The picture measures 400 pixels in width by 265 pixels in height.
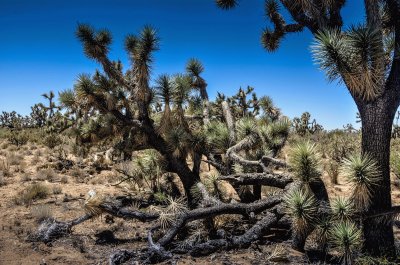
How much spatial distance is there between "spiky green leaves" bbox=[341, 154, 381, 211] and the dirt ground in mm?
1394

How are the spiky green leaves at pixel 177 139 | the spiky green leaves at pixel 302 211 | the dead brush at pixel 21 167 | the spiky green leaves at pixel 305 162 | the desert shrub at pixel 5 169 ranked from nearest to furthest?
the spiky green leaves at pixel 302 211, the spiky green leaves at pixel 305 162, the spiky green leaves at pixel 177 139, the desert shrub at pixel 5 169, the dead brush at pixel 21 167

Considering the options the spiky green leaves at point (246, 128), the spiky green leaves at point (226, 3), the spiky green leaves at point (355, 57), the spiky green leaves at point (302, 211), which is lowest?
the spiky green leaves at point (302, 211)

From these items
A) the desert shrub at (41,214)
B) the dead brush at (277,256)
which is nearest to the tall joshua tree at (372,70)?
the dead brush at (277,256)

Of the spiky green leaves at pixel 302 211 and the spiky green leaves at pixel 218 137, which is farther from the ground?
the spiky green leaves at pixel 218 137

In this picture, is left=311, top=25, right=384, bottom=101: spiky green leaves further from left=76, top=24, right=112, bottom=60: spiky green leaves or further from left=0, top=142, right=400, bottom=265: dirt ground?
left=76, top=24, right=112, bottom=60: spiky green leaves

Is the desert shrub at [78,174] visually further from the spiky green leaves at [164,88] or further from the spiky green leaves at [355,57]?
the spiky green leaves at [355,57]

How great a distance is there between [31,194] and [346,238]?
751 centimetres

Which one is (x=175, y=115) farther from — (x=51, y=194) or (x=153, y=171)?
(x=51, y=194)

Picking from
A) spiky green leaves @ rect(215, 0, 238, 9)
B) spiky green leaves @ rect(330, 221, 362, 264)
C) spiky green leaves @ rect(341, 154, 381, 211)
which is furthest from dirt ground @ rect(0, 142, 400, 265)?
spiky green leaves @ rect(215, 0, 238, 9)

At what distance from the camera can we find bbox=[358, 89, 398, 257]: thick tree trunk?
4.83 meters

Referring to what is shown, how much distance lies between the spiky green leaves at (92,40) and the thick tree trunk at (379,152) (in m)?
5.54

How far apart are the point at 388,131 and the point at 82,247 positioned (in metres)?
5.26

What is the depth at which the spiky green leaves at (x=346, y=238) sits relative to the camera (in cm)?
466

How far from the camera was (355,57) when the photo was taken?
4.51 m
